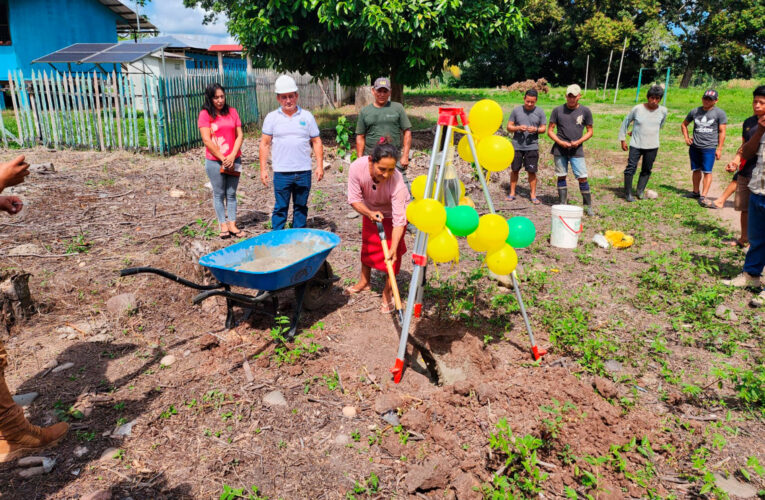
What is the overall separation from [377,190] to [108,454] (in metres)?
2.63

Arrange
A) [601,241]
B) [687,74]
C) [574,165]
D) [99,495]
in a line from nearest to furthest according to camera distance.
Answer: [99,495]
[601,241]
[574,165]
[687,74]

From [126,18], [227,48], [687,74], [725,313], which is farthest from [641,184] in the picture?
[687,74]

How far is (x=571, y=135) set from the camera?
7.54m

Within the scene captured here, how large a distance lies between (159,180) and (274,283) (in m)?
5.73

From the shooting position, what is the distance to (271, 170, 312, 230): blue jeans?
553cm

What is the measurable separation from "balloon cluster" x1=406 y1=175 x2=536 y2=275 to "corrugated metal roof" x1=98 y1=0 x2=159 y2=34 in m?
24.3

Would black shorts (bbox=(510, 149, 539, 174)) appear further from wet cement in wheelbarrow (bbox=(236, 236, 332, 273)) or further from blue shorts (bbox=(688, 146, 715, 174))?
wet cement in wheelbarrow (bbox=(236, 236, 332, 273))

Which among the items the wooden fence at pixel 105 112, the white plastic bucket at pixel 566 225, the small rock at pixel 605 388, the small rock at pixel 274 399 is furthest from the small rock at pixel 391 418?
the wooden fence at pixel 105 112

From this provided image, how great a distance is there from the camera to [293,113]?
18.0 ft

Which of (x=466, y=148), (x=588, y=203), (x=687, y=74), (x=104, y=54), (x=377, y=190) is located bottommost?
(x=588, y=203)

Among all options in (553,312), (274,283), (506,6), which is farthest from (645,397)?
(506,6)

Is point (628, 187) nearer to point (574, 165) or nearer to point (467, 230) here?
point (574, 165)

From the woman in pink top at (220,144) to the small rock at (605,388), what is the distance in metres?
4.27

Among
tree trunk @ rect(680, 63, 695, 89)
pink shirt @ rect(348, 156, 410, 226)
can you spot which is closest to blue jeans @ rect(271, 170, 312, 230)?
pink shirt @ rect(348, 156, 410, 226)
